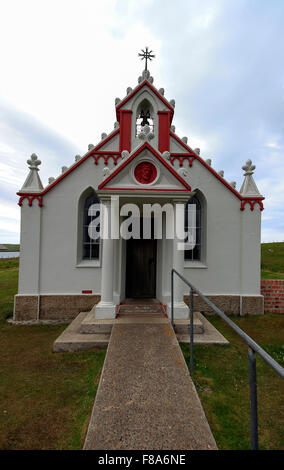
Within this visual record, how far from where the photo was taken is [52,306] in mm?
6945

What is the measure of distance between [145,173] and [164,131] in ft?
10.5

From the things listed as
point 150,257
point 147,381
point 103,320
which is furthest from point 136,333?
point 150,257

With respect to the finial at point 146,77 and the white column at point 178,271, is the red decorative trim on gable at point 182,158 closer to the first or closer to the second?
the white column at point 178,271

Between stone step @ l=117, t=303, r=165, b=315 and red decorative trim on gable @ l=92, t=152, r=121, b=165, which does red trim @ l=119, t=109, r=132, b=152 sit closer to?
red decorative trim on gable @ l=92, t=152, r=121, b=165

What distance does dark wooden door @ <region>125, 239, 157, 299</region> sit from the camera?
23.6 feet

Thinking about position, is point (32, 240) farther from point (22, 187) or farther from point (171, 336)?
point (171, 336)

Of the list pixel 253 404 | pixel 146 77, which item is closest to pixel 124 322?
pixel 253 404

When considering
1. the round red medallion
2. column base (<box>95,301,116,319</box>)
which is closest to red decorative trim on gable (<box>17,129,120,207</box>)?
the round red medallion

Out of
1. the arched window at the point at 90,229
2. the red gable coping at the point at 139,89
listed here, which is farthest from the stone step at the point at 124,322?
the red gable coping at the point at 139,89

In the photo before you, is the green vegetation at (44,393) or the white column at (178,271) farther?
the white column at (178,271)

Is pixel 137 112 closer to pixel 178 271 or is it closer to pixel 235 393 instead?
pixel 178 271

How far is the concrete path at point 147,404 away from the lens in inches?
82.6

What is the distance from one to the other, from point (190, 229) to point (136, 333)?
4.55 meters

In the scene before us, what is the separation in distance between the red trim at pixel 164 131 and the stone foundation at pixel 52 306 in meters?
5.75
